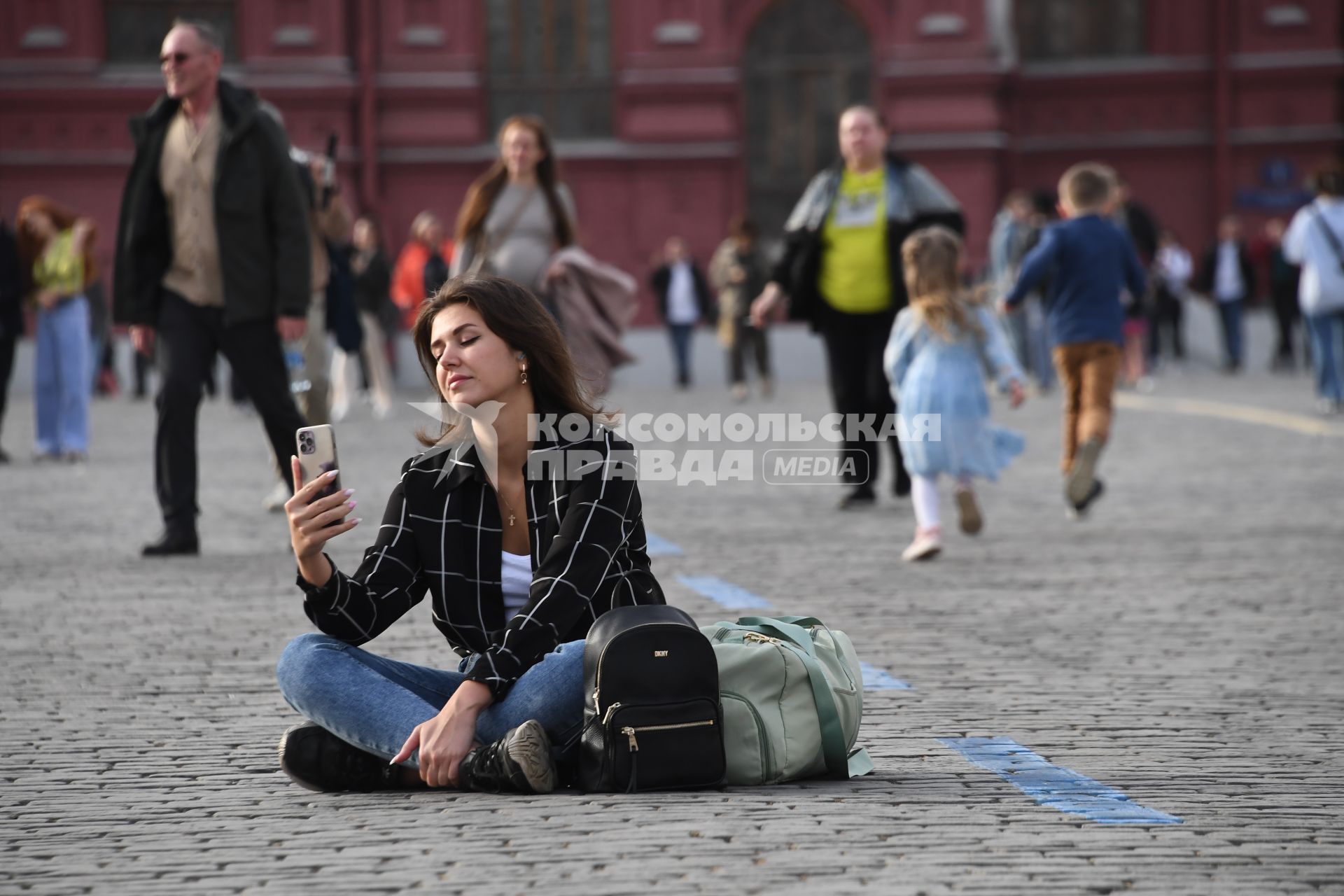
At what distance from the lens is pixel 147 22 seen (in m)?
29.1

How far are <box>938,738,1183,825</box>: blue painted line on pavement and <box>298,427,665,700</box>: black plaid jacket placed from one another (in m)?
0.89

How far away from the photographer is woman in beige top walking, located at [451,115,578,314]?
33.7ft

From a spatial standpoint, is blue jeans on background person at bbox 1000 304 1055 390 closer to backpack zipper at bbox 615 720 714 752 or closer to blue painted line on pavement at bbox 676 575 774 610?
blue painted line on pavement at bbox 676 575 774 610

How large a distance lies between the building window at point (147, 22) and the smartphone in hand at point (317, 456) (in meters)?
25.8

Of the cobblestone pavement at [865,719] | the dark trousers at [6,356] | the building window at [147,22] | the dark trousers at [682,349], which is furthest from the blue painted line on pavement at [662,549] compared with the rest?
the building window at [147,22]

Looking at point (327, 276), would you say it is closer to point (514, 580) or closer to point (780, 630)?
point (514, 580)

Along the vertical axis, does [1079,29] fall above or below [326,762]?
above

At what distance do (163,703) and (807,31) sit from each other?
84.3 feet

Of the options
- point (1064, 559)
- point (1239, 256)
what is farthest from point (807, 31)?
point (1064, 559)

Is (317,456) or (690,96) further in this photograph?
(690,96)

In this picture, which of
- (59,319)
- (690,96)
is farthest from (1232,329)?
(59,319)

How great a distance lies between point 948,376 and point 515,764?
5.30 m

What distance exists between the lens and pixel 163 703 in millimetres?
5625

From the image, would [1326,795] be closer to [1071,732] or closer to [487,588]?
[1071,732]
